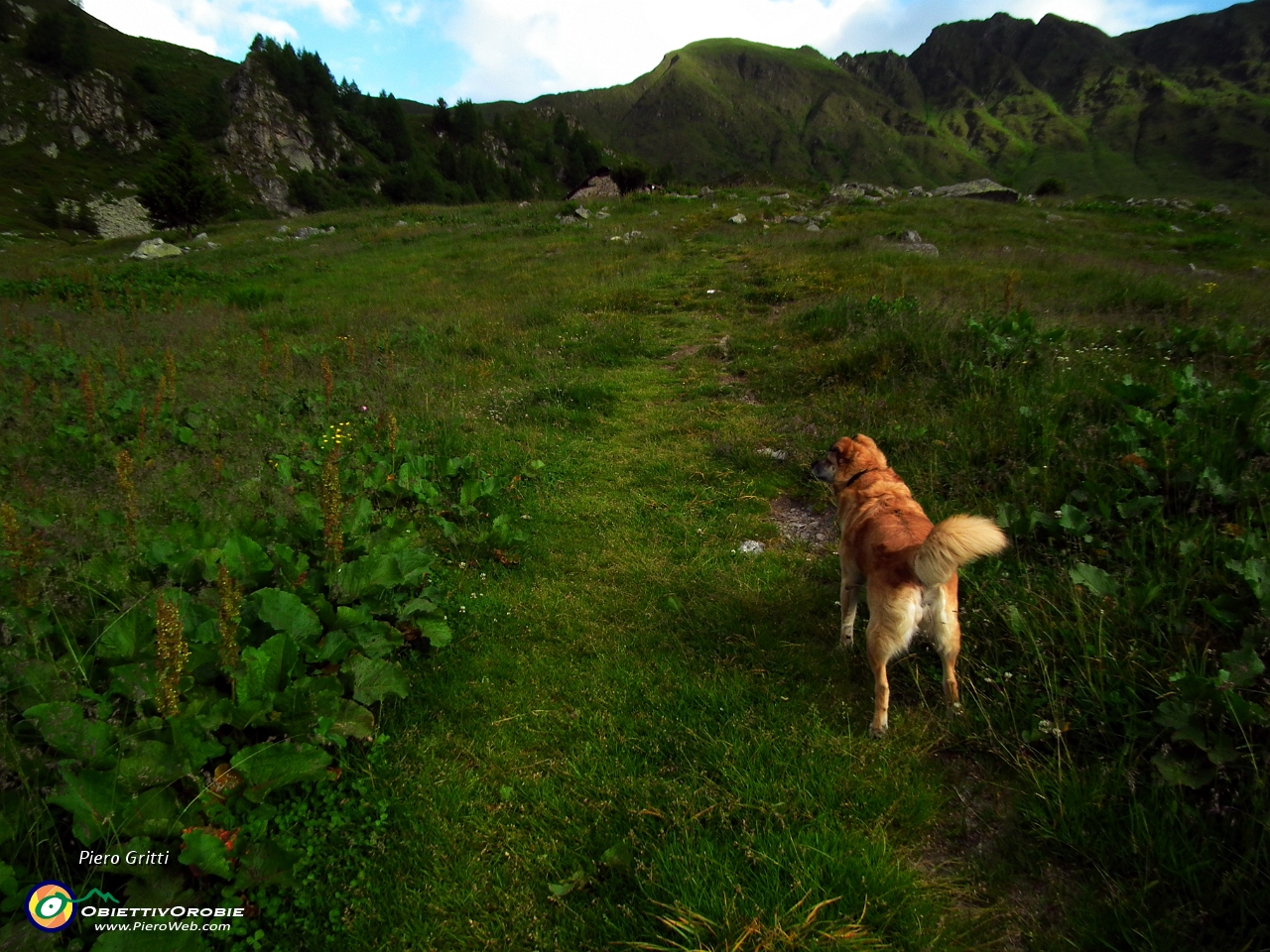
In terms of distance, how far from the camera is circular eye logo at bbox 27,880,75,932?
1888 millimetres

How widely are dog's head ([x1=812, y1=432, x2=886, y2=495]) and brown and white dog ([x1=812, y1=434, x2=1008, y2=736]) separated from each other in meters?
0.38

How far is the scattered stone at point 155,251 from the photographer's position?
82.2 ft

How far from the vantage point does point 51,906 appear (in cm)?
193

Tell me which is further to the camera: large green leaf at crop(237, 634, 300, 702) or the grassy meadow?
large green leaf at crop(237, 634, 300, 702)

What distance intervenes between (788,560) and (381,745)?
3417 mm

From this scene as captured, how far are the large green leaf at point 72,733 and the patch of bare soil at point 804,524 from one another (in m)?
4.75

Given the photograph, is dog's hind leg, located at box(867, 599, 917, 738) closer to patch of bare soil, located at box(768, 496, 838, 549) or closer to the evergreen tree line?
patch of bare soil, located at box(768, 496, 838, 549)

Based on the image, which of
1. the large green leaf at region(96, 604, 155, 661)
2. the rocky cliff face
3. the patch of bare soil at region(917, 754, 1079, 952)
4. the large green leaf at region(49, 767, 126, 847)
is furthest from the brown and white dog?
the rocky cliff face

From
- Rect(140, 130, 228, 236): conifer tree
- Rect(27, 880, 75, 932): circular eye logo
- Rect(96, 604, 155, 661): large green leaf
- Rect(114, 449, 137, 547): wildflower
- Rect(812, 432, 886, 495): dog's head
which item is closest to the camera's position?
Rect(27, 880, 75, 932): circular eye logo

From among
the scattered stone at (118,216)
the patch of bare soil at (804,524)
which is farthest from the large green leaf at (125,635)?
the scattered stone at (118,216)

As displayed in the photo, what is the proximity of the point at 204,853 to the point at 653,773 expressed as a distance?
6.22 ft

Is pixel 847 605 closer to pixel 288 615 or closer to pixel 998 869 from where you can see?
pixel 998 869

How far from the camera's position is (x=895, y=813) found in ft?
8.68

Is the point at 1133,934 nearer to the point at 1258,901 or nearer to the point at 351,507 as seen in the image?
the point at 1258,901
